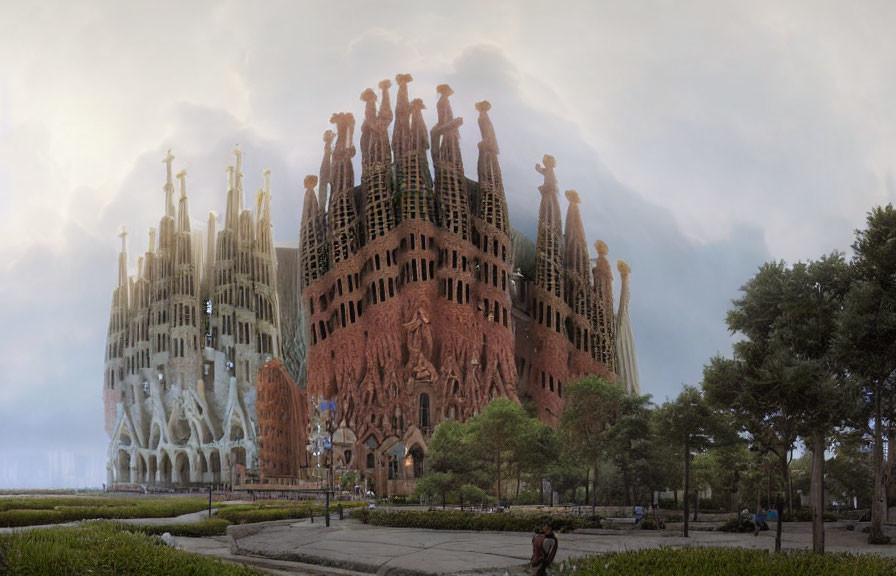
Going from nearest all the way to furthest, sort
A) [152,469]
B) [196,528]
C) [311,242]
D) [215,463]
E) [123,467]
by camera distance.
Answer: [196,528] → [311,242] → [215,463] → [152,469] → [123,467]

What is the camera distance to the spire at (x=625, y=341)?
276 feet

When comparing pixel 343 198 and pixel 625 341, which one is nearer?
pixel 343 198

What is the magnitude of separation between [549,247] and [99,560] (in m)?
66.1

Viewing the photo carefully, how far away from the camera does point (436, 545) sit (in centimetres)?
2125

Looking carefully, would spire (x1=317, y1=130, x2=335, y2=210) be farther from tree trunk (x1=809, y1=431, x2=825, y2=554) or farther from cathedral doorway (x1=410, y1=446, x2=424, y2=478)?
tree trunk (x1=809, y1=431, x2=825, y2=554)

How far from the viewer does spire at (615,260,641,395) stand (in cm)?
8425

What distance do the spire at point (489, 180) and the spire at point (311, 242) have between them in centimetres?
1513

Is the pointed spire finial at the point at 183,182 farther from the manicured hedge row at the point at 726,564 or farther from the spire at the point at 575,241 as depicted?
the manicured hedge row at the point at 726,564

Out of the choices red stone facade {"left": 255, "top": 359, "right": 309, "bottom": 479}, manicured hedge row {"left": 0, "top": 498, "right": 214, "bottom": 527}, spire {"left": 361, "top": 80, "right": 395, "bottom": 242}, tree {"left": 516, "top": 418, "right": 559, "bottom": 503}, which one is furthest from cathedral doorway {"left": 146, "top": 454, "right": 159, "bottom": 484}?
tree {"left": 516, "top": 418, "right": 559, "bottom": 503}

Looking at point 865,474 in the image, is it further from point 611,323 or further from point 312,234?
point 312,234

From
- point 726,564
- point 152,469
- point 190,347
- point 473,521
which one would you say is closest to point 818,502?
point 726,564

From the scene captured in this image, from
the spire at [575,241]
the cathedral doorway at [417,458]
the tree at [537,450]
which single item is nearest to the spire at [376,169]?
the cathedral doorway at [417,458]

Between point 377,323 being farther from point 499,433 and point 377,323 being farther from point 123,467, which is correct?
point 123,467

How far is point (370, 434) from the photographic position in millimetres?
66625
